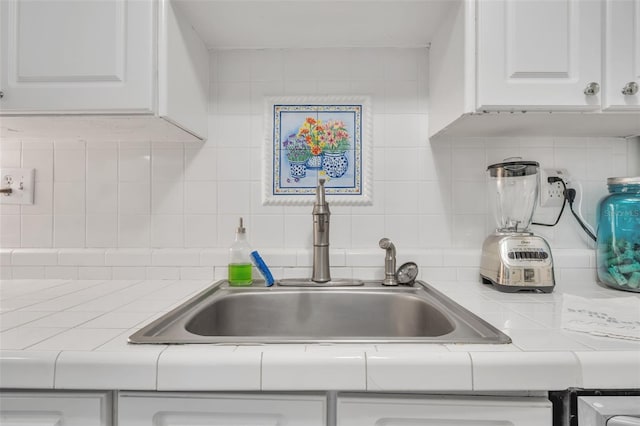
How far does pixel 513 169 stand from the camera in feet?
3.66

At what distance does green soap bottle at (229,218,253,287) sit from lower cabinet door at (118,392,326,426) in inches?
21.8

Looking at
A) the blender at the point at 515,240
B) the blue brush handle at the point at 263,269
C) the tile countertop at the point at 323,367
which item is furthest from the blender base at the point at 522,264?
the blue brush handle at the point at 263,269

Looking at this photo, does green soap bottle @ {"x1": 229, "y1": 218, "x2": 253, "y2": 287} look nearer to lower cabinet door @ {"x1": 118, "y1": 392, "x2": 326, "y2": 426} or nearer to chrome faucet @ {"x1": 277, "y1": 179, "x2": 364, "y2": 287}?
chrome faucet @ {"x1": 277, "y1": 179, "x2": 364, "y2": 287}

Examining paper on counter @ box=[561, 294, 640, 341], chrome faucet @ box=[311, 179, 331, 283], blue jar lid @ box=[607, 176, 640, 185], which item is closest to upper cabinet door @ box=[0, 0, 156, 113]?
chrome faucet @ box=[311, 179, 331, 283]

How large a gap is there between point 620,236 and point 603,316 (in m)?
0.47

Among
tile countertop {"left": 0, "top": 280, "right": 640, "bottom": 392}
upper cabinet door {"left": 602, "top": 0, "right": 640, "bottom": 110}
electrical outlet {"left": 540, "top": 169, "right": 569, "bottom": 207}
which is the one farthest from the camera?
electrical outlet {"left": 540, "top": 169, "right": 569, "bottom": 207}

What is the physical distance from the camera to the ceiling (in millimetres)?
1017

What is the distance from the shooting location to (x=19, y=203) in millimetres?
1272

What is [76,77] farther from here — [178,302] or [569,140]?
[569,140]

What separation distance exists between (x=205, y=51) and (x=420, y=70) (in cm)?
79

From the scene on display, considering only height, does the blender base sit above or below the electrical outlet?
below

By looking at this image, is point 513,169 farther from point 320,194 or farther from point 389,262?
point 320,194

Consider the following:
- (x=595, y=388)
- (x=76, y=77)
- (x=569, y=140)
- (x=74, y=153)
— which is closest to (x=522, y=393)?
(x=595, y=388)

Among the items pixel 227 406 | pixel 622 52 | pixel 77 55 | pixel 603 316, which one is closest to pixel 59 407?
pixel 227 406
